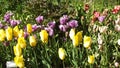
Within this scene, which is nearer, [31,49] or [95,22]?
[31,49]

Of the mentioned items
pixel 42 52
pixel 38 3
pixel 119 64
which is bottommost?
pixel 119 64

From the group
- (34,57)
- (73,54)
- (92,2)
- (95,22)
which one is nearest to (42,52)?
(34,57)

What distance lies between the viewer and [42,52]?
17.3 feet

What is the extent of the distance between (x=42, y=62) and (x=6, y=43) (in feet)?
1.97

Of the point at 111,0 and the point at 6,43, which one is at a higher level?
the point at 111,0

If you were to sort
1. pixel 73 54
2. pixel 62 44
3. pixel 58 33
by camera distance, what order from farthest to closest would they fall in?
pixel 58 33 → pixel 62 44 → pixel 73 54

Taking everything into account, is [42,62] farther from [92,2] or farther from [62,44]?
[92,2]

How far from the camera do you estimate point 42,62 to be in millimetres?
5184

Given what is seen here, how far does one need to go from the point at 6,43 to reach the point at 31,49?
360 mm

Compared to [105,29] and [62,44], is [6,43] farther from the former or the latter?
[105,29]

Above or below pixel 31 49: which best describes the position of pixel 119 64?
below

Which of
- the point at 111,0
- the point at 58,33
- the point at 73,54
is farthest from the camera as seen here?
the point at 111,0

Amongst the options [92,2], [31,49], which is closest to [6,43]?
[31,49]

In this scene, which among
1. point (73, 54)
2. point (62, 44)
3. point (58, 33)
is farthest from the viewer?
point (58, 33)
